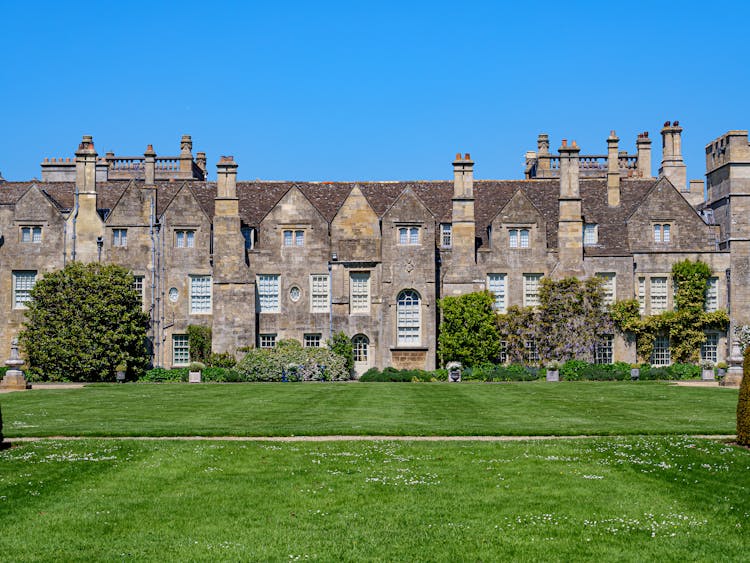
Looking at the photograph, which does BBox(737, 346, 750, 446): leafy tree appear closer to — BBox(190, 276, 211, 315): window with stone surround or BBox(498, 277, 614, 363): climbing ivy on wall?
BBox(498, 277, 614, 363): climbing ivy on wall

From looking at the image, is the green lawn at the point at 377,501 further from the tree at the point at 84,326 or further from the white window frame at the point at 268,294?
the white window frame at the point at 268,294

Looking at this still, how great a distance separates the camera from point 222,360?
1889 inches

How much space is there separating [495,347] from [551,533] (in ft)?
115

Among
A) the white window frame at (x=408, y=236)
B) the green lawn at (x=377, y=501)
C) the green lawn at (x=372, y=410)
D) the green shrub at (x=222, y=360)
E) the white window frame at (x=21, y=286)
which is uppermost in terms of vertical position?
the white window frame at (x=408, y=236)

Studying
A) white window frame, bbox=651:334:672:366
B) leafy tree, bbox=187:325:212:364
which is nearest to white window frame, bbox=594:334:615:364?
white window frame, bbox=651:334:672:366

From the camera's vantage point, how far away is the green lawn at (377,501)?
12.2 meters

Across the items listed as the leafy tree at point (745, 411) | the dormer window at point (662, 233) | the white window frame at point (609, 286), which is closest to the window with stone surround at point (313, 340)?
the white window frame at point (609, 286)

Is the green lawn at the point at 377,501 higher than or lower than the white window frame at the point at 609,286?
lower

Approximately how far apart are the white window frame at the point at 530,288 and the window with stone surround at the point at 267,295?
1297 centimetres

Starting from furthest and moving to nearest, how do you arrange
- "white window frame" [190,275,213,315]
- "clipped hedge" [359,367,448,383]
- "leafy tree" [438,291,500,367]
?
"white window frame" [190,275,213,315]
"leafy tree" [438,291,500,367]
"clipped hedge" [359,367,448,383]

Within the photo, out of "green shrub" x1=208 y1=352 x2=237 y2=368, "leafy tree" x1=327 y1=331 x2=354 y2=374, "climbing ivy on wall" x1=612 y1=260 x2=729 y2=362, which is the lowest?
"green shrub" x1=208 y1=352 x2=237 y2=368

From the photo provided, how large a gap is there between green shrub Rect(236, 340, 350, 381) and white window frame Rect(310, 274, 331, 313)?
11.8 feet

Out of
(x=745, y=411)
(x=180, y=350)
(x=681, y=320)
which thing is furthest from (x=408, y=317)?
(x=745, y=411)

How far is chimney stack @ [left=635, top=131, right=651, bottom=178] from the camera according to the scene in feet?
190
